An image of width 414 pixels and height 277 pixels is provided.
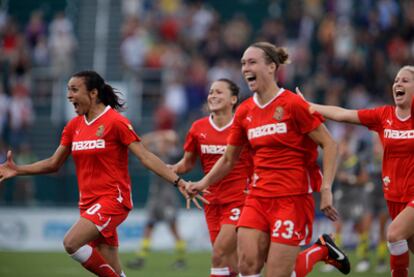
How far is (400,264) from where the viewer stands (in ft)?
34.6

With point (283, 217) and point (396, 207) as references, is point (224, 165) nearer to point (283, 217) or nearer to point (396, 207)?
point (283, 217)

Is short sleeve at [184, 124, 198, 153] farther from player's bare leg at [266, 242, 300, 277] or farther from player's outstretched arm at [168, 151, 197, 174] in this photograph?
player's bare leg at [266, 242, 300, 277]

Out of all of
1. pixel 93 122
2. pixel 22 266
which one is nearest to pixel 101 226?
pixel 93 122

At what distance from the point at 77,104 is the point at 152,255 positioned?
10.9 metres

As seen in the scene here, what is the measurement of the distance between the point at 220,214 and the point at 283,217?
2.20 metres

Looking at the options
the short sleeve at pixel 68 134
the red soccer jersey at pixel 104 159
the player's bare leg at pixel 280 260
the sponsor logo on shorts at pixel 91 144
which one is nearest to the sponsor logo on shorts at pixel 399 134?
the player's bare leg at pixel 280 260

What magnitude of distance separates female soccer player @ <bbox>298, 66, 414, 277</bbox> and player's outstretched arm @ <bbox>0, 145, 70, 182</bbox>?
315cm

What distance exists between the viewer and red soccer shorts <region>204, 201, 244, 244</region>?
11023 millimetres

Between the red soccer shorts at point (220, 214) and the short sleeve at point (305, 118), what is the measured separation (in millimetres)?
2097

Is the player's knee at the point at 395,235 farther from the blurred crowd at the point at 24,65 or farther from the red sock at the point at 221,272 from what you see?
the blurred crowd at the point at 24,65

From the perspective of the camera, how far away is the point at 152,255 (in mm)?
21297

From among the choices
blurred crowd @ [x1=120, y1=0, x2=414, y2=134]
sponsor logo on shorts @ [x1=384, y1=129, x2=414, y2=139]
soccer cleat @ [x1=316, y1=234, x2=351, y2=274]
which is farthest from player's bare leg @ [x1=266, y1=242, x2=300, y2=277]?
blurred crowd @ [x1=120, y1=0, x2=414, y2=134]

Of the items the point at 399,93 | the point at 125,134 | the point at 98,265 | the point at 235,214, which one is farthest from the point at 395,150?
the point at 98,265

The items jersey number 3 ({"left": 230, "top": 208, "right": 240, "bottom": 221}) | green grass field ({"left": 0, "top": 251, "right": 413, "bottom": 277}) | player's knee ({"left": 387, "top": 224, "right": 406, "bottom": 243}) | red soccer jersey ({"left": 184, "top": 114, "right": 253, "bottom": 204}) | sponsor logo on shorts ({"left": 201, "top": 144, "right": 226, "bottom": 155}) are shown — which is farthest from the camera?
green grass field ({"left": 0, "top": 251, "right": 413, "bottom": 277})
